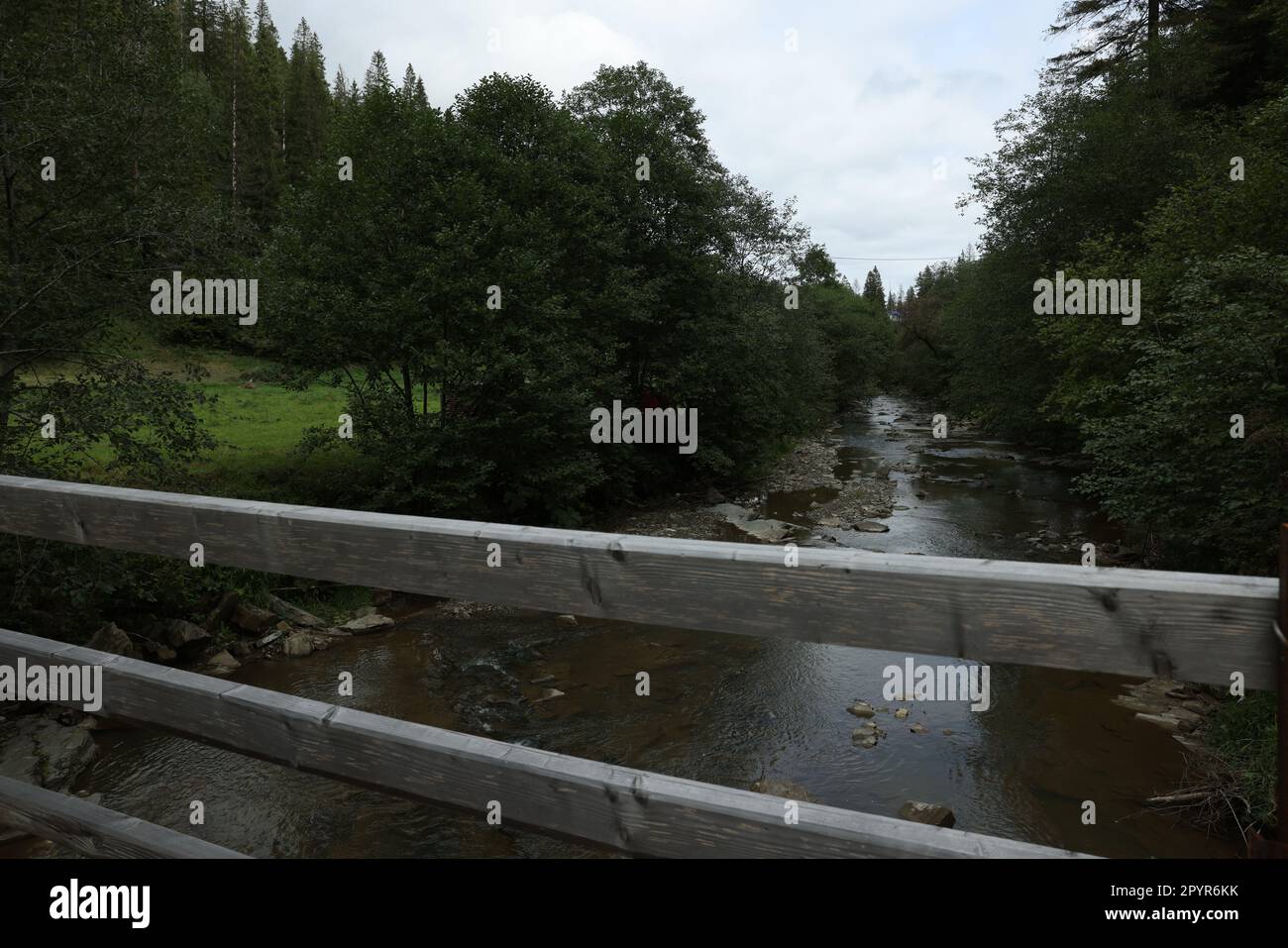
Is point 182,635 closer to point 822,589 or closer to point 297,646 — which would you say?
point 297,646

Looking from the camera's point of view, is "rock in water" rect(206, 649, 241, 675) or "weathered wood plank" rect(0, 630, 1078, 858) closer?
"weathered wood plank" rect(0, 630, 1078, 858)

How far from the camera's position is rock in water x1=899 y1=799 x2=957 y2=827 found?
21.7 ft

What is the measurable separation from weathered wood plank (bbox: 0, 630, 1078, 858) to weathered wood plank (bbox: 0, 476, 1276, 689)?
354 millimetres

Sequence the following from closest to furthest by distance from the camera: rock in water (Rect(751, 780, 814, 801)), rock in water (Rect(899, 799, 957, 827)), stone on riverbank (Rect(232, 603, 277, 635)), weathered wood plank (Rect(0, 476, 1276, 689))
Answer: weathered wood plank (Rect(0, 476, 1276, 689))
rock in water (Rect(899, 799, 957, 827))
rock in water (Rect(751, 780, 814, 801))
stone on riverbank (Rect(232, 603, 277, 635))

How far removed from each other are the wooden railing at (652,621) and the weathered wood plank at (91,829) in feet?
0.37

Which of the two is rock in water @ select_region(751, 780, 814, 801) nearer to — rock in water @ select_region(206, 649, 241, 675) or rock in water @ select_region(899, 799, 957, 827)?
rock in water @ select_region(899, 799, 957, 827)

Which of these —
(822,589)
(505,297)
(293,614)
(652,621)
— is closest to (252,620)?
(293,614)

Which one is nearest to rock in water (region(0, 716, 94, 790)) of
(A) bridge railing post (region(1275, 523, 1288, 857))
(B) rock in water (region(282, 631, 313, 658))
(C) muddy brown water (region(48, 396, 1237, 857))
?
(C) muddy brown water (region(48, 396, 1237, 857))

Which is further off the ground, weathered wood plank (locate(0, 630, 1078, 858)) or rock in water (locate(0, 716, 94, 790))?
weathered wood plank (locate(0, 630, 1078, 858))

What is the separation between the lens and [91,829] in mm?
2289

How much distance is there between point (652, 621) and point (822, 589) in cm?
39

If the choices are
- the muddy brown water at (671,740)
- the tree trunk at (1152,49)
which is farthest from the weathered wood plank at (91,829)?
the tree trunk at (1152,49)
